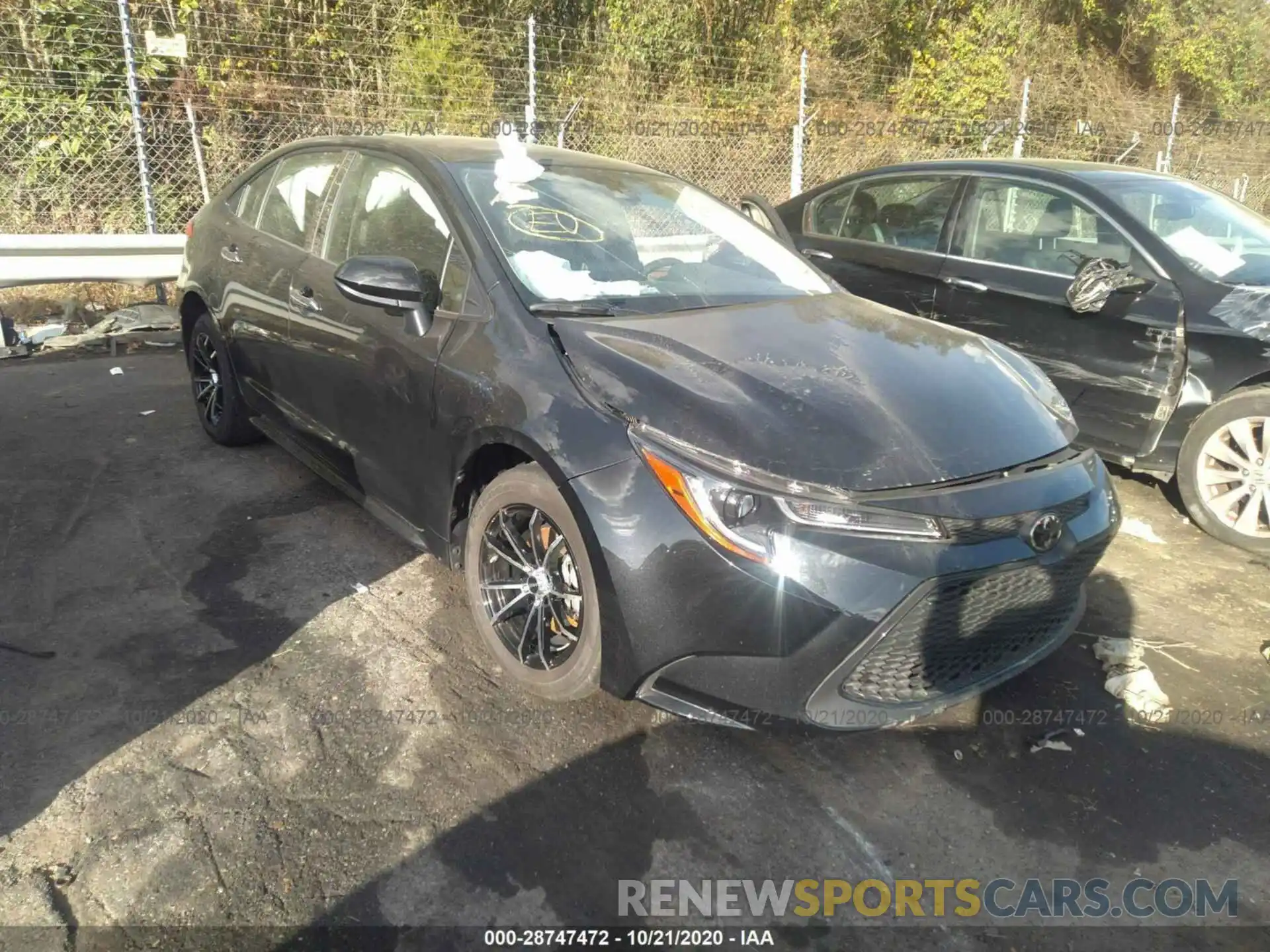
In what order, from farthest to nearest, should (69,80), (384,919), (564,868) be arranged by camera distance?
(69,80) → (564,868) → (384,919)

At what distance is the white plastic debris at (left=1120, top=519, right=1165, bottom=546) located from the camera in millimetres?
4133

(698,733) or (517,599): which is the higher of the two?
(517,599)

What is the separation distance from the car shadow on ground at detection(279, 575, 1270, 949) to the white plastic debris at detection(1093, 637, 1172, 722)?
60mm

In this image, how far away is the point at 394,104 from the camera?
9836 millimetres

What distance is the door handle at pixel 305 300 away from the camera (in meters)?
3.47

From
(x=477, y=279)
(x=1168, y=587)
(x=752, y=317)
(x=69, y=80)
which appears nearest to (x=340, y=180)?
(x=477, y=279)

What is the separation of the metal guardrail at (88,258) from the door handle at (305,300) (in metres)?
3.25

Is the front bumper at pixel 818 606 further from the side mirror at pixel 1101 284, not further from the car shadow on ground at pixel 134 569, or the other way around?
the side mirror at pixel 1101 284

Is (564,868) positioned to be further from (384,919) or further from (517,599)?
(517,599)

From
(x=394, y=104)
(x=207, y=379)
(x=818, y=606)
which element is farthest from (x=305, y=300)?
(x=394, y=104)

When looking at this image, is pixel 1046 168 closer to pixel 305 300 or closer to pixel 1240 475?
pixel 1240 475

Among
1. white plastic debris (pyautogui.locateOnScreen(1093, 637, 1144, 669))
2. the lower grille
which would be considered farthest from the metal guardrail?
white plastic debris (pyautogui.locateOnScreen(1093, 637, 1144, 669))

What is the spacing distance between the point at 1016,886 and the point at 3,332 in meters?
7.34

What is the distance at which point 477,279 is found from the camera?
9.40ft
